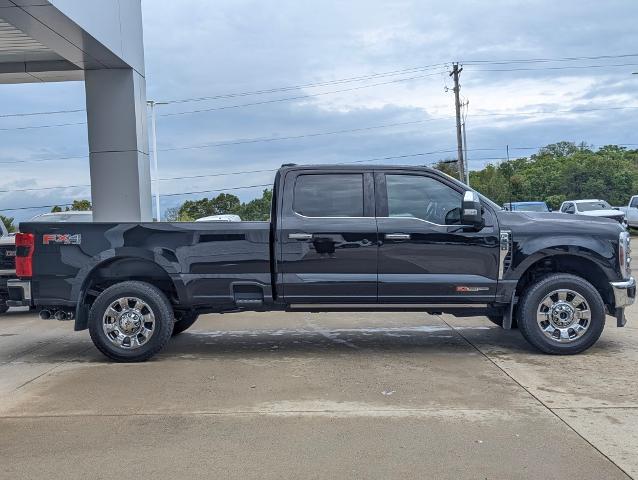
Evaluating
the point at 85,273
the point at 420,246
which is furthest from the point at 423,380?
the point at 85,273

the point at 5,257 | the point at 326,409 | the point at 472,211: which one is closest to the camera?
the point at 326,409

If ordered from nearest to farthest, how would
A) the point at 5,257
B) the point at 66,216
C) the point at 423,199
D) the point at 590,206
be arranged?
the point at 423,199, the point at 5,257, the point at 66,216, the point at 590,206

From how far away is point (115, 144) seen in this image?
1305cm

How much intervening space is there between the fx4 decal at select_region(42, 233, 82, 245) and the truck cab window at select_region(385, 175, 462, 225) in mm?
3515

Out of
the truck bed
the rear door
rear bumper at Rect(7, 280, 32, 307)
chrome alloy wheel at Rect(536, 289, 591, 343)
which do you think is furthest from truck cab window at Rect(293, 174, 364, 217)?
rear bumper at Rect(7, 280, 32, 307)

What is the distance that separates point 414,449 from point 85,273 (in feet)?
14.6

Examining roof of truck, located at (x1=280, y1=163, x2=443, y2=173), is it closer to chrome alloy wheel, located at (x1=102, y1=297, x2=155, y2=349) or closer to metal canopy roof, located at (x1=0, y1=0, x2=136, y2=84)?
chrome alloy wheel, located at (x1=102, y1=297, x2=155, y2=349)

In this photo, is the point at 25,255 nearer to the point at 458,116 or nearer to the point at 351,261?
the point at 351,261

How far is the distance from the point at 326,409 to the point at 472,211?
9.13 feet

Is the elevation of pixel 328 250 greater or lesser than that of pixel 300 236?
lesser

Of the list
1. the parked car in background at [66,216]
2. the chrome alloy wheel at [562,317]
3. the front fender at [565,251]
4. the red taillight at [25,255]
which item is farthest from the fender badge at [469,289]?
the parked car in background at [66,216]

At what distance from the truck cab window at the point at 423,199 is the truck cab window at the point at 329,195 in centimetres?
37

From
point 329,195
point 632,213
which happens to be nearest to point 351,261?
point 329,195

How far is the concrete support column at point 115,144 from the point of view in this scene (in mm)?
13008
